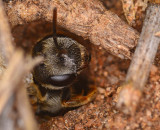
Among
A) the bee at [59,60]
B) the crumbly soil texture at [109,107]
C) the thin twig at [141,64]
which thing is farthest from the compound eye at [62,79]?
the thin twig at [141,64]

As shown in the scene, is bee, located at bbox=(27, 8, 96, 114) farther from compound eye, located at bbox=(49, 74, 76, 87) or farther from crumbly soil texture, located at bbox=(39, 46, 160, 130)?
crumbly soil texture, located at bbox=(39, 46, 160, 130)

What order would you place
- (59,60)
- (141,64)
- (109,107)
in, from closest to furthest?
(141,64) < (59,60) < (109,107)

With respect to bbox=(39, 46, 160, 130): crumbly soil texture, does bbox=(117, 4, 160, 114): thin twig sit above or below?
above

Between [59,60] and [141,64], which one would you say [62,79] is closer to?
[59,60]

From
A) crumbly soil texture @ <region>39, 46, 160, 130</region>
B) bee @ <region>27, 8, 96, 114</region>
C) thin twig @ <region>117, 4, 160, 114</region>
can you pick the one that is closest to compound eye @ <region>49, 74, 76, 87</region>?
bee @ <region>27, 8, 96, 114</region>

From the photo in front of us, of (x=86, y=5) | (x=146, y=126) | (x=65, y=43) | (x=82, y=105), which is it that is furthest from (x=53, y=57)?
(x=146, y=126)

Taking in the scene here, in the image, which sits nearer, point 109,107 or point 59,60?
point 59,60

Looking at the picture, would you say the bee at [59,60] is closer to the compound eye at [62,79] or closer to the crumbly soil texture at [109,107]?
the compound eye at [62,79]

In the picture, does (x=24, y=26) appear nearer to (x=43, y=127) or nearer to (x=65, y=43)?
(x=65, y=43)

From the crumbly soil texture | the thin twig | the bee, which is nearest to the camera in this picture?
the thin twig

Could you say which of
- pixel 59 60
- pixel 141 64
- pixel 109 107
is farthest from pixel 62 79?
pixel 141 64
